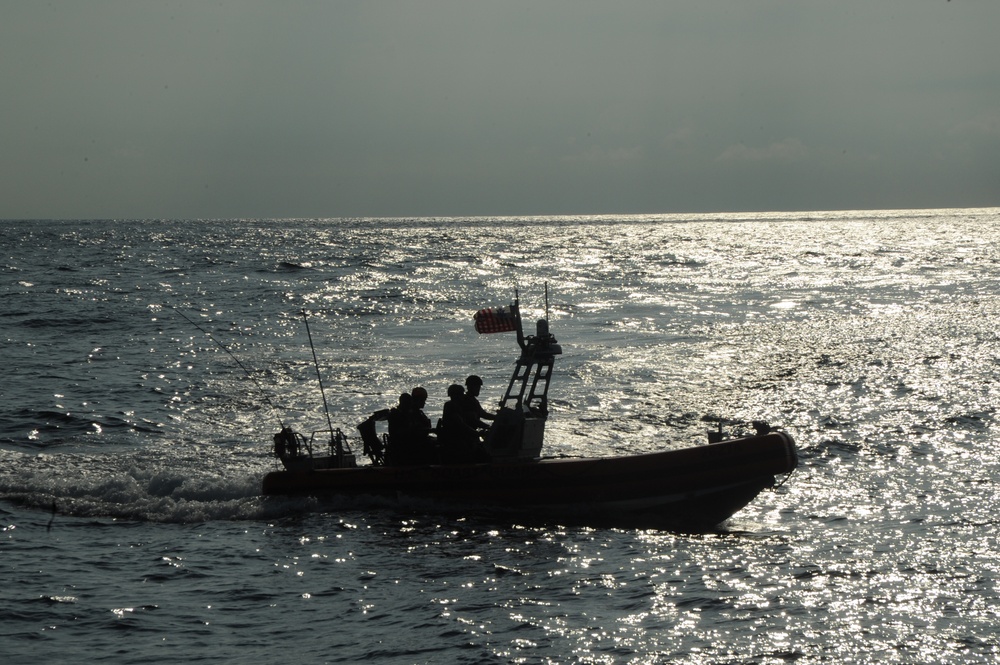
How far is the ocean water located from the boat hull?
1.16ft

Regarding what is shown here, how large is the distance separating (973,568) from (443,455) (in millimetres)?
5836

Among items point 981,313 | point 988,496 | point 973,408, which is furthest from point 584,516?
point 981,313

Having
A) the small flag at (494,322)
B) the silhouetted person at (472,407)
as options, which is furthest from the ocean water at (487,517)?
the small flag at (494,322)

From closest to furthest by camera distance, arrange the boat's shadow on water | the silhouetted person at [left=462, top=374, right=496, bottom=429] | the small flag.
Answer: the boat's shadow on water
the small flag
the silhouetted person at [left=462, top=374, right=496, bottom=429]

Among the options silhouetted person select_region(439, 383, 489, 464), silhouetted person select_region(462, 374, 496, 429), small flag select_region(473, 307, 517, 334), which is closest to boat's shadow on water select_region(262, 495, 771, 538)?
silhouetted person select_region(439, 383, 489, 464)

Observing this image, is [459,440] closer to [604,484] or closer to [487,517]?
[487,517]

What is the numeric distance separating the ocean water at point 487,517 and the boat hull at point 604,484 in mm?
353

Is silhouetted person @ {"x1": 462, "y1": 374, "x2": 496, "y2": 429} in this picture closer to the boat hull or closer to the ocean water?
the boat hull

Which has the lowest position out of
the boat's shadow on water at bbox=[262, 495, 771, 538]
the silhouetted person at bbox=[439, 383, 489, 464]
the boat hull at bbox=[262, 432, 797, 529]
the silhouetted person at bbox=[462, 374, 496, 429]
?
the boat's shadow on water at bbox=[262, 495, 771, 538]

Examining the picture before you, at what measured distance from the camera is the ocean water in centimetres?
903

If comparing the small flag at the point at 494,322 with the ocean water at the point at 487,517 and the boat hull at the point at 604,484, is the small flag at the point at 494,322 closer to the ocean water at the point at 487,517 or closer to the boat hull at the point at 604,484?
the boat hull at the point at 604,484

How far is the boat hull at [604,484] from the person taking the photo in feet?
41.0

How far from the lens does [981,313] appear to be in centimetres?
3488

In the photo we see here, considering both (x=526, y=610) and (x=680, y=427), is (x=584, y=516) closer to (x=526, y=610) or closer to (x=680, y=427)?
(x=526, y=610)
